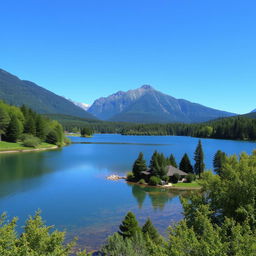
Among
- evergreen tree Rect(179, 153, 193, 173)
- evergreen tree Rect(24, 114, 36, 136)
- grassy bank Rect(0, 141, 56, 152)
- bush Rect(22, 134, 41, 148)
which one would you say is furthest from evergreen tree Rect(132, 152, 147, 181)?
evergreen tree Rect(24, 114, 36, 136)

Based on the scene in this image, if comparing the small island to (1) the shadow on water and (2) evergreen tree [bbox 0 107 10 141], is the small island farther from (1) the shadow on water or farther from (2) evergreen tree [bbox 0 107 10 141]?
(2) evergreen tree [bbox 0 107 10 141]

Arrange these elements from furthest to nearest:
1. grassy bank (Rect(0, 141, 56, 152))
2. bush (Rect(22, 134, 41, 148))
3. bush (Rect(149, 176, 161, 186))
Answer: bush (Rect(22, 134, 41, 148)) < grassy bank (Rect(0, 141, 56, 152)) < bush (Rect(149, 176, 161, 186))

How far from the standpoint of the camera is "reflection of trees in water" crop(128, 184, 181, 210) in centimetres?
3775

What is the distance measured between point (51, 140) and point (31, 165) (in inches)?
2308

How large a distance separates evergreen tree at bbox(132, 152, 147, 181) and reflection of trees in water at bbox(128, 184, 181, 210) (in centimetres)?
400

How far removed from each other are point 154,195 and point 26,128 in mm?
86101

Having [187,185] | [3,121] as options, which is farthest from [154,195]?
[3,121]

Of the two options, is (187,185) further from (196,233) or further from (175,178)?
(196,233)

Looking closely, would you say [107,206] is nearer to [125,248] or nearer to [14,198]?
[14,198]

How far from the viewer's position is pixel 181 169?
57250mm

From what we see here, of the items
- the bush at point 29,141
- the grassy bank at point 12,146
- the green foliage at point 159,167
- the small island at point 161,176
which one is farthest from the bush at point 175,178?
the bush at point 29,141

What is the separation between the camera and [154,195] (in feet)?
139

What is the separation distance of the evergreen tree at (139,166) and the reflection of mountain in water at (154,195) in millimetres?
4004

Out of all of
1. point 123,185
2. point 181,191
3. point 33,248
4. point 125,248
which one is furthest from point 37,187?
point 33,248
